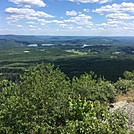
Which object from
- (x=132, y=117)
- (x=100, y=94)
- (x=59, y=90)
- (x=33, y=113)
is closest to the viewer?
(x=33, y=113)

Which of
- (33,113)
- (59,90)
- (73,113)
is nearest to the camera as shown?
(73,113)

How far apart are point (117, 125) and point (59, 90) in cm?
1510

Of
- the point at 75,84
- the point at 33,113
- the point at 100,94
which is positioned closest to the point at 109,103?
Answer: the point at 100,94

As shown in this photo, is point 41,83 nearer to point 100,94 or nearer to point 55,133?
point 55,133

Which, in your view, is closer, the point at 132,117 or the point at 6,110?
the point at 6,110

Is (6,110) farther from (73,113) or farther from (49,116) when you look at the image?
(73,113)

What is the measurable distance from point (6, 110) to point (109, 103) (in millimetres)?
25350

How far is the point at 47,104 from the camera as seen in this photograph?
129 feet

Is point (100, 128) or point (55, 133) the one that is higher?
point (100, 128)

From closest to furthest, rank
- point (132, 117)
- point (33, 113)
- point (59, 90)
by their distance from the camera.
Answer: point (33, 113) < point (59, 90) < point (132, 117)

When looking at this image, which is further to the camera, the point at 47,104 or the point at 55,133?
the point at 47,104

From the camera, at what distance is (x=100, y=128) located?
2766 cm

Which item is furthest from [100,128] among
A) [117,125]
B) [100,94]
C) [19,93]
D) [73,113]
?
[100,94]

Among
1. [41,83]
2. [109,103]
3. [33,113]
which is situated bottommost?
[109,103]
